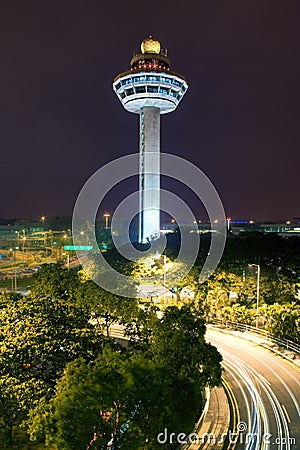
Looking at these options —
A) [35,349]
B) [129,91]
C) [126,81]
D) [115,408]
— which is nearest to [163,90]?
[129,91]

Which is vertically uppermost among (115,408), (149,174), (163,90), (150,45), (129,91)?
(150,45)

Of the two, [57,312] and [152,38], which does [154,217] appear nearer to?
[152,38]

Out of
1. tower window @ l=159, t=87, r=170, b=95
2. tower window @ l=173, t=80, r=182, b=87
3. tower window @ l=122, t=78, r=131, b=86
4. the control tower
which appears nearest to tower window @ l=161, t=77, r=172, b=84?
the control tower

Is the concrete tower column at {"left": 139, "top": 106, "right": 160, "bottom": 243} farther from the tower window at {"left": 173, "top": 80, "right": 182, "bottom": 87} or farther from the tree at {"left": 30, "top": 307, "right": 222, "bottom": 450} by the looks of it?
the tree at {"left": 30, "top": 307, "right": 222, "bottom": 450}

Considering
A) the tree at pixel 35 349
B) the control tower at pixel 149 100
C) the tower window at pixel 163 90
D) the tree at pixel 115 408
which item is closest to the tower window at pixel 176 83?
the control tower at pixel 149 100

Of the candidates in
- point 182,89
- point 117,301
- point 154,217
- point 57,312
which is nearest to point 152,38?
point 182,89

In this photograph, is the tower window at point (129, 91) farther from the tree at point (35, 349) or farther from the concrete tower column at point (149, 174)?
the tree at point (35, 349)

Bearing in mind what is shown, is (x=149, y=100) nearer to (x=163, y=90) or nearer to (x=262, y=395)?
(x=163, y=90)
